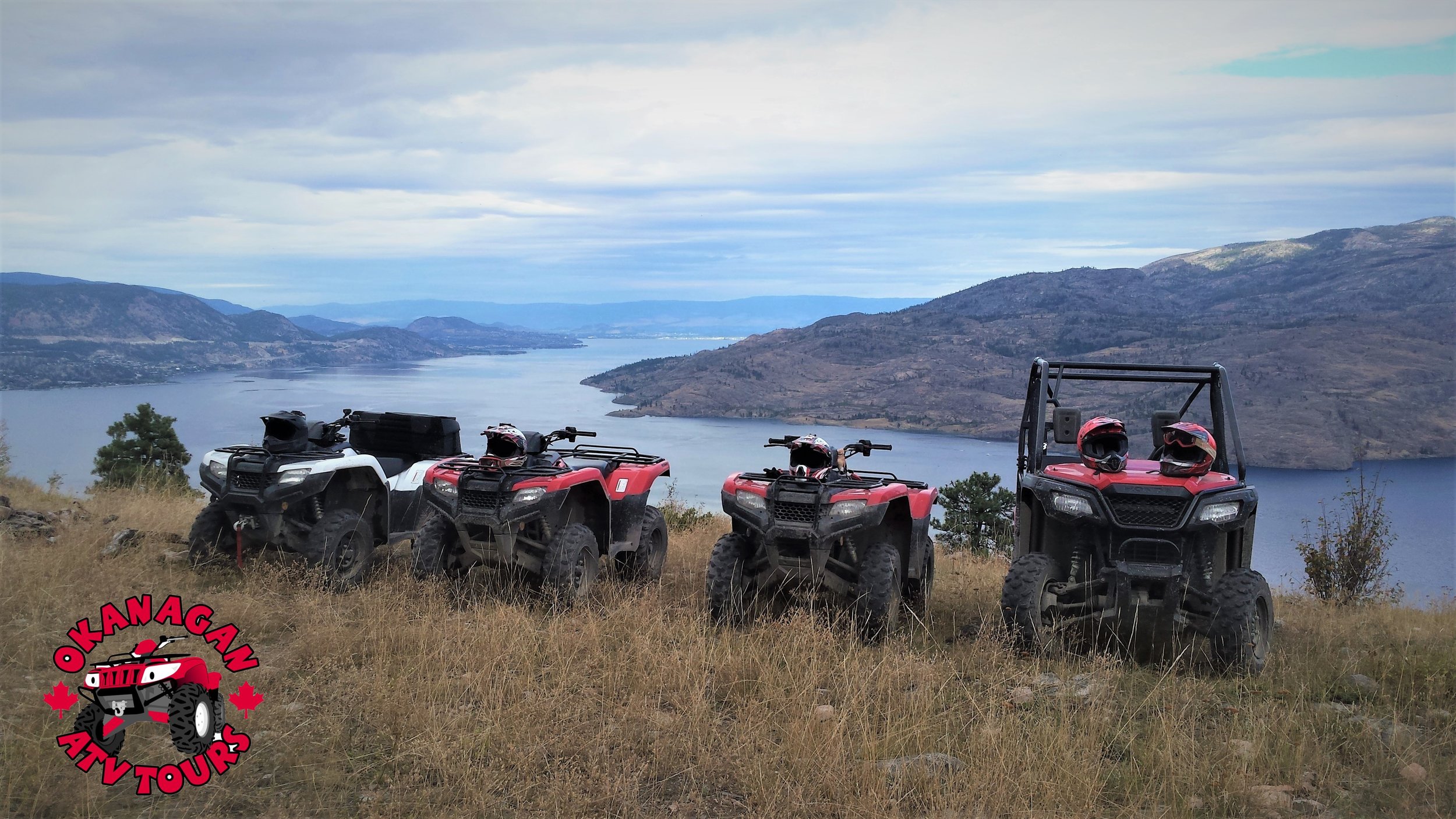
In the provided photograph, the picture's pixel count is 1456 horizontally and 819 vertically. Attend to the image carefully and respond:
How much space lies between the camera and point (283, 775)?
4.89 meters

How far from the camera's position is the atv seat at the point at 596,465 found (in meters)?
9.52

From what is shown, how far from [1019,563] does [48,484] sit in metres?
16.5

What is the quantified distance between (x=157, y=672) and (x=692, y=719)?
2.90 meters

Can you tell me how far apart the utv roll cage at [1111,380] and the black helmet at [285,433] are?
22.3ft

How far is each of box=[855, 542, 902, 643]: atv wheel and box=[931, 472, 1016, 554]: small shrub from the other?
425 inches

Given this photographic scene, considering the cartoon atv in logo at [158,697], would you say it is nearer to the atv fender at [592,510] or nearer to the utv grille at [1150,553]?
the atv fender at [592,510]

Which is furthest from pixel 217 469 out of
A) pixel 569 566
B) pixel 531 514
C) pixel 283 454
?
pixel 569 566

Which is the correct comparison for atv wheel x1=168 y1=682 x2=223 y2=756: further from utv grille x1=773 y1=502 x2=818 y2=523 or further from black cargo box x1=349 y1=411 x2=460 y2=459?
black cargo box x1=349 y1=411 x2=460 y2=459

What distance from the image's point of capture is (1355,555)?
12.7m

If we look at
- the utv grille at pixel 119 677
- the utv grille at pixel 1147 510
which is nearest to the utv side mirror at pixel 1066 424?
the utv grille at pixel 1147 510

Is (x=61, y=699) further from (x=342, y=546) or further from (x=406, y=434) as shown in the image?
(x=406, y=434)

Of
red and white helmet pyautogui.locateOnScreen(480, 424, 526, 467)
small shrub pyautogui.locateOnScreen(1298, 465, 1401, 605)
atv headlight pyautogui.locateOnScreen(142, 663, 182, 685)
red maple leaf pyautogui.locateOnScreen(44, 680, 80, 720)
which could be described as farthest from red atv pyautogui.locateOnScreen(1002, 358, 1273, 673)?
small shrub pyautogui.locateOnScreen(1298, 465, 1401, 605)

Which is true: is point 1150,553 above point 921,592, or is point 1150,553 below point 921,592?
above

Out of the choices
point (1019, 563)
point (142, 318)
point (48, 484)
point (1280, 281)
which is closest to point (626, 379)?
point (142, 318)
